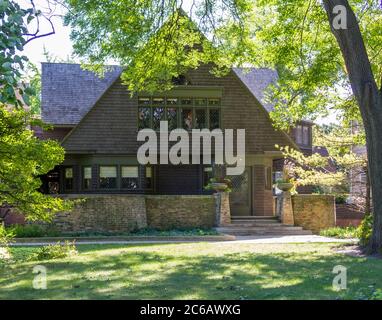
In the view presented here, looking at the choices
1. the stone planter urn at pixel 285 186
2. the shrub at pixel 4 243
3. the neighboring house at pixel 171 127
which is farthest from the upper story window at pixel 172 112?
the shrub at pixel 4 243

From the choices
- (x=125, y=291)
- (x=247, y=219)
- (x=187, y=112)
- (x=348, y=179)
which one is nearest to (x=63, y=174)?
(x=187, y=112)

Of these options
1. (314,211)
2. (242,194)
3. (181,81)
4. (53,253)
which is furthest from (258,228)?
(53,253)

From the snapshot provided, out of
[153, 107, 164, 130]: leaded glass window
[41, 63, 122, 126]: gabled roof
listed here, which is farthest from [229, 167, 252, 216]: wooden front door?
[41, 63, 122, 126]: gabled roof

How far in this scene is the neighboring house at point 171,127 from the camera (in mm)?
28375

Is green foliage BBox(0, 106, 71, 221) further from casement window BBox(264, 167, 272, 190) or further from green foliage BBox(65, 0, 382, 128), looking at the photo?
casement window BBox(264, 167, 272, 190)

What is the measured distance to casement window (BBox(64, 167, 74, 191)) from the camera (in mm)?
30188

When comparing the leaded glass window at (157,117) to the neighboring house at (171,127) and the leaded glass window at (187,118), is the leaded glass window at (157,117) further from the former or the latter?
the leaded glass window at (187,118)

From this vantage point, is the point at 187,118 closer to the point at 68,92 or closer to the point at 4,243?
the point at 68,92

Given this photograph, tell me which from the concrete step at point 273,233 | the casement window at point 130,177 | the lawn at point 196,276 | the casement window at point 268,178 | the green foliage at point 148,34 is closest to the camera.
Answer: the lawn at point 196,276

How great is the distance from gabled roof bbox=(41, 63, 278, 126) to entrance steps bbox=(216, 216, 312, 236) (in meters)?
7.12

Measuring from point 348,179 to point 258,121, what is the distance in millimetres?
5669

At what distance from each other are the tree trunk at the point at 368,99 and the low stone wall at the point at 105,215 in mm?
12680

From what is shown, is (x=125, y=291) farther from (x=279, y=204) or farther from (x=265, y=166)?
(x=265, y=166)

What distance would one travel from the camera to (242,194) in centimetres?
2927
